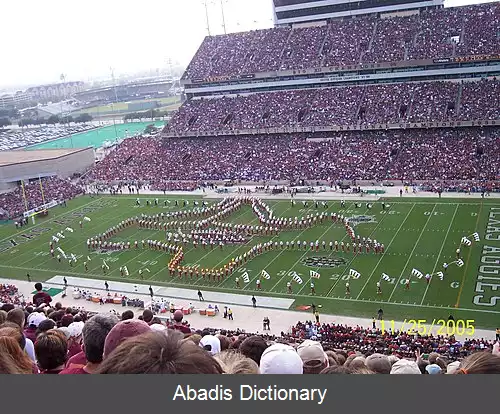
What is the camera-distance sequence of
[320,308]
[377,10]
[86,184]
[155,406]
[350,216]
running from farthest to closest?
[377,10], [86,184], [350,216], [320,308], [155,406]

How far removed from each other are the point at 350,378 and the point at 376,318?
1531cm

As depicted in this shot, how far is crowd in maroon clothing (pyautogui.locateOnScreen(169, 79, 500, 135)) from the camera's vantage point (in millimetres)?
36062

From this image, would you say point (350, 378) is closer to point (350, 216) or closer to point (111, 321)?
point (111, 321)

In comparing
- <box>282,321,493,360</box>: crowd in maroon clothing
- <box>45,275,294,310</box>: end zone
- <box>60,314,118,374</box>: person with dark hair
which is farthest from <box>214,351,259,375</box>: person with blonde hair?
<box>45,275,294,310</box>: end zone

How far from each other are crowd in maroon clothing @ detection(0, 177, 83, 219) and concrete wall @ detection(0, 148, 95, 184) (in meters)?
0.78

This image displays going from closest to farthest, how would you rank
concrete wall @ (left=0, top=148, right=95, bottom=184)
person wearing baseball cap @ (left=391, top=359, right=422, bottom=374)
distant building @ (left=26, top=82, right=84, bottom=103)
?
1. person wearing baseball cap @ (left=391, top=359, right=422, bottom=374)
2. concrete wall @ (left=0, top=148, right=95, bottom=184)
3. distant building @ (left=26, top=82, right=84, bottom=103)

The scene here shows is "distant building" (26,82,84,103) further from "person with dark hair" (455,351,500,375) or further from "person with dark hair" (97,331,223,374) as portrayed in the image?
"person with dark hair" (455,351,500,375)

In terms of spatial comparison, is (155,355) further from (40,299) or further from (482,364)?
(40,299)

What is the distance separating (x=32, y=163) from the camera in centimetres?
4003

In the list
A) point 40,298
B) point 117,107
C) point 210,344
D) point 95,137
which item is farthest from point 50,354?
point 117,107

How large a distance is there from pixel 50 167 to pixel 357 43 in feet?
81.2

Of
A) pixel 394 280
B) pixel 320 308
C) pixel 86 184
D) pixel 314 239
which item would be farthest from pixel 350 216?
pixel 86 184

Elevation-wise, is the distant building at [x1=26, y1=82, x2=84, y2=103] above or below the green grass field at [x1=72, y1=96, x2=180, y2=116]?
above

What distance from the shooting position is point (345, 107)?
39.7 m
